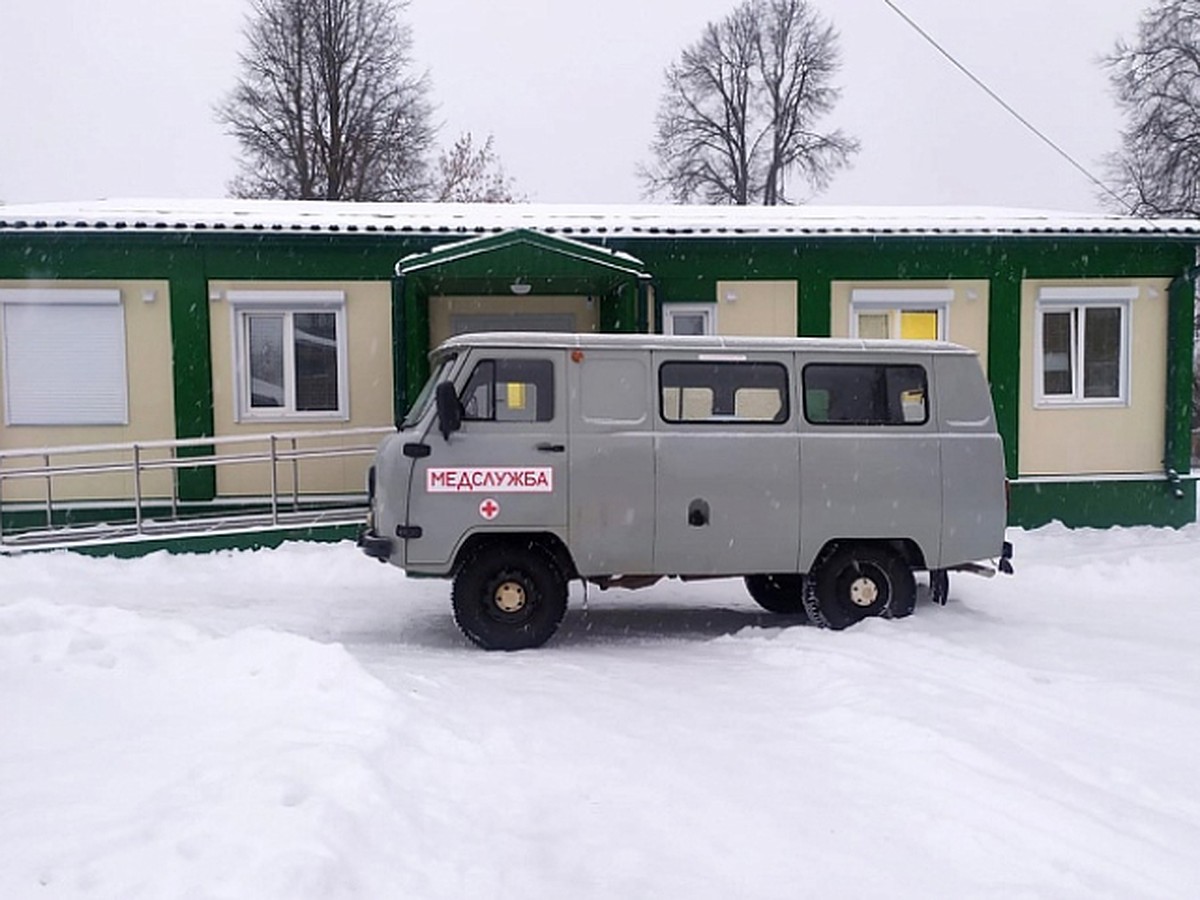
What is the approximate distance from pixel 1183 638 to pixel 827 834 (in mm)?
4977

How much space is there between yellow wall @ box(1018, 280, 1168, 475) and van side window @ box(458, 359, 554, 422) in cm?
795

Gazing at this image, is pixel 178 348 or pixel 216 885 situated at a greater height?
pixel 178 348

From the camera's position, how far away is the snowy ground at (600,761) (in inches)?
133

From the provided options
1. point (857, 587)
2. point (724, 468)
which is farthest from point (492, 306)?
point (857, 587)

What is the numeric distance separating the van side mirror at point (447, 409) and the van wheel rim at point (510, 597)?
117cm

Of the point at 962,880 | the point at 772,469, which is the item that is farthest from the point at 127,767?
the point at 772,469

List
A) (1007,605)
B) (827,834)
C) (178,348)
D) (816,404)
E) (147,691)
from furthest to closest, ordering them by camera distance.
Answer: (178,348)
(1007,605)
(816,404)
(147,691)
(827,834)

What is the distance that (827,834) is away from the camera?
387cm

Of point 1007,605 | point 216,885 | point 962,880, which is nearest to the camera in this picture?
point 216,885

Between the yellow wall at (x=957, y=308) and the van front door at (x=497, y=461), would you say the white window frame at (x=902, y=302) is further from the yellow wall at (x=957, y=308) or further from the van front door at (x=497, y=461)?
the van front door at (x=497, y=461)

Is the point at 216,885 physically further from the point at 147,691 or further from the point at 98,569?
the point at 98,569

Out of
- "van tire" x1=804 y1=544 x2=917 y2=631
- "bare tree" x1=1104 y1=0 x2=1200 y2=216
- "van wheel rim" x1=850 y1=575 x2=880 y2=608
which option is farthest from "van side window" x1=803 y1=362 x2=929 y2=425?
"bare tree" x1=1104 y1=0 x2=1200 y2=216

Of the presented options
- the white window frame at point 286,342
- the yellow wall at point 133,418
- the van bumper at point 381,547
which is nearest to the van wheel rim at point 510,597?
the van bumper at point 381,547

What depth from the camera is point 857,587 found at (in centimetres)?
756
